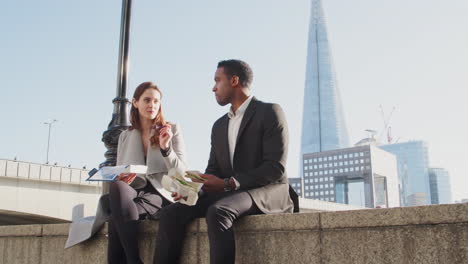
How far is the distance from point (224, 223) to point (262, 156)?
2.68ft

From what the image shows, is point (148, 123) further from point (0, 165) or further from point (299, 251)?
point (0, 165)

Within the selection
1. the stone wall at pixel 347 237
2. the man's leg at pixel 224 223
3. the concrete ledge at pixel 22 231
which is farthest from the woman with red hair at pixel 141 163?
the concrete ledge at pixel 22 231

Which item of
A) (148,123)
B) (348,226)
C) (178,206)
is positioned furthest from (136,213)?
(348,226)

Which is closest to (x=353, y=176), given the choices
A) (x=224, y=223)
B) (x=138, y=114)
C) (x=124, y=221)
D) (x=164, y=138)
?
(x=138, y=114)

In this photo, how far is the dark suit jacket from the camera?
4371mm

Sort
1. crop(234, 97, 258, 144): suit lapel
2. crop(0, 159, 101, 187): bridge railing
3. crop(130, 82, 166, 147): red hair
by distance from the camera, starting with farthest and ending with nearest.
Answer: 1. crop(0, 159, 101, 187): bridge railing
2. crop(130, 82, 166, 147): red hair
3. crop(234, 97, 258, 144): suit lapel

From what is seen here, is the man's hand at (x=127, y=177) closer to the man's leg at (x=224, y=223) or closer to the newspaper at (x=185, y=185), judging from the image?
the newspaper at (x=185, y=185)

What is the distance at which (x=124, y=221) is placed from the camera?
471cm

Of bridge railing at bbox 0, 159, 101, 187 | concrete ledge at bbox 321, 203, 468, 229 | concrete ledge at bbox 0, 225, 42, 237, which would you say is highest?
bridge railing at bbox 0, 159, 101, 187

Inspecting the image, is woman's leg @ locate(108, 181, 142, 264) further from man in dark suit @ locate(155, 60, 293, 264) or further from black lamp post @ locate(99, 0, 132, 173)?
black lamp post @ locate(99, 0, 132, 173)

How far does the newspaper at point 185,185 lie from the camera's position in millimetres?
4262

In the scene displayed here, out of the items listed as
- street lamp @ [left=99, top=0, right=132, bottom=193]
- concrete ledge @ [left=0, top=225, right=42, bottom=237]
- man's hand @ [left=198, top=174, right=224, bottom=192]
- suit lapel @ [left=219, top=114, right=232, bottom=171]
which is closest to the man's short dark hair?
suit lapel @ [left=219, top=114, right=232, bottom=171]

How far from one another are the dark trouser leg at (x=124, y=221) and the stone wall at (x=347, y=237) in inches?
11.8

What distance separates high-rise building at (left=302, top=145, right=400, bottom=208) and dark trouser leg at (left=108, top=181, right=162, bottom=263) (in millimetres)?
134779
